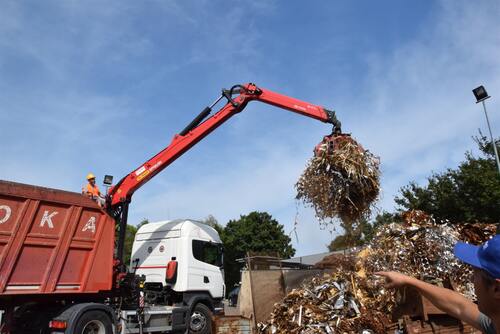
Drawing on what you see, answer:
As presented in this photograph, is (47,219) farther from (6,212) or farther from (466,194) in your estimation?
(466,194)

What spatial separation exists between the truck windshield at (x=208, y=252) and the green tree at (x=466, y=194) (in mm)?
13433

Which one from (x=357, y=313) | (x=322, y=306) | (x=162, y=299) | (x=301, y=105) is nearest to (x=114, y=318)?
(x=162, y=299)

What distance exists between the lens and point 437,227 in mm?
8445

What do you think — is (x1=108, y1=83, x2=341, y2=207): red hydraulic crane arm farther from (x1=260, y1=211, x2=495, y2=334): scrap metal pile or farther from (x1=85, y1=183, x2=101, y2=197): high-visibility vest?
(x1=260, y1=211, x2=495, y2=334): scrap metal pile

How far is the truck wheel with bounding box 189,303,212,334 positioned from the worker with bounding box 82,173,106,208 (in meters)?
4.27

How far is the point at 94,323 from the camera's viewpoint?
30.2 feet

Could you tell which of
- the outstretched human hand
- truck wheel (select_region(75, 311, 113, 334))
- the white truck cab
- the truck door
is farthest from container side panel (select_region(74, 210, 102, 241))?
the outstretched human hand

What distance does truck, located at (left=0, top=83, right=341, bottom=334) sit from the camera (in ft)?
27.5

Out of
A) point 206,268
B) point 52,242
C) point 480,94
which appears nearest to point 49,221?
point 52,242

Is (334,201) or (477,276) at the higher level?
(334,201)

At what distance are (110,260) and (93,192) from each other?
5.87 ft

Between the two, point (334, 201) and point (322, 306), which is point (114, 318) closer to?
point (322, 306)

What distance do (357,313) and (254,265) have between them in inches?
129

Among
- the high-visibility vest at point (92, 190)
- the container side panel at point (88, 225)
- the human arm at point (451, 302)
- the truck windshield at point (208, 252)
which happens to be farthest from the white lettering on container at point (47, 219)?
the human arm at point (451, 302)
